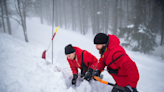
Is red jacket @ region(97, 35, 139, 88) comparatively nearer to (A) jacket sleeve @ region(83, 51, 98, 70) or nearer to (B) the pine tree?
(A) jacket sleeve @ region(83, 51, 98, 70)

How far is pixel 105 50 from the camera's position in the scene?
1.71 metres

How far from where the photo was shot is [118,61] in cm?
158

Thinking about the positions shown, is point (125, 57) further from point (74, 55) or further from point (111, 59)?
point (74, 55)

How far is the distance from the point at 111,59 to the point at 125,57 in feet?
0.90

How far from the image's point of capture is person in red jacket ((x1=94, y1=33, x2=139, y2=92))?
1456 millimetres

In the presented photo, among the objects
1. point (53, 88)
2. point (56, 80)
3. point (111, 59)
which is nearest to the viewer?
point (111, 59)

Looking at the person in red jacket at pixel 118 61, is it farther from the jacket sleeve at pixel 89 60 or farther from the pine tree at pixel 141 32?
the pine tree at pixel 141 32

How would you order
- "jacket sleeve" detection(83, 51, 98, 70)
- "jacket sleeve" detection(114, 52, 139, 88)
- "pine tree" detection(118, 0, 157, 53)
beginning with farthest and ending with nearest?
"pine tree" detection(118, 0, 157, 53), "jacket sleeve" detection(83, 51, 98, 70), "jacket sleeve" detection(114, 52, 139, 88)

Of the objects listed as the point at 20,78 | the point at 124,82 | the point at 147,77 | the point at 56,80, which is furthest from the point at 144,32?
the point at 20,78

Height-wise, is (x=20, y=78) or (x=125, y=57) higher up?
(x=125, y=57)

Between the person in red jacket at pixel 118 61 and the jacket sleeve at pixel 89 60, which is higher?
the person in red jacket at pixel 118 61

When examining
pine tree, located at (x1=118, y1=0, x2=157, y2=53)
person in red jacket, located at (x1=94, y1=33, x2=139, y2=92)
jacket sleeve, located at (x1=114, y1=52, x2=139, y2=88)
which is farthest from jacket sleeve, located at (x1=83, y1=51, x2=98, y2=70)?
pine tree, located at (x1=118, y1=0, x2=157, y2=53)

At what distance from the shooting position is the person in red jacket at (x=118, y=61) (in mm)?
1456

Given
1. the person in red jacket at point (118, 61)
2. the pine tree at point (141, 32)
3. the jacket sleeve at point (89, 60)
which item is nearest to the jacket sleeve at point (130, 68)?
the person in red jacket at point (118, 61)
